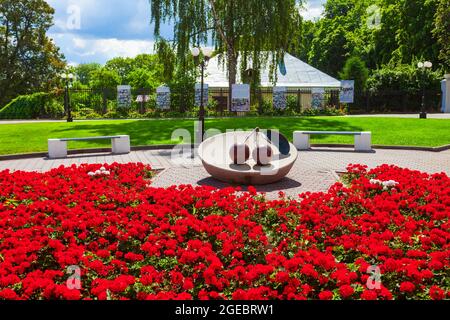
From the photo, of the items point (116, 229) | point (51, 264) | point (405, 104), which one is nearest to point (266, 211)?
point (116, 229)

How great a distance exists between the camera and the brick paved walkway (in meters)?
9.55

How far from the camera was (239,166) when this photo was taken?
964cm

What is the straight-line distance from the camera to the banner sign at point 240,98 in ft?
95.1

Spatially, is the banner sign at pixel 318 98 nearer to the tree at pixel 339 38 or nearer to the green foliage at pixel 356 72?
the green foliage at pixel 356 72

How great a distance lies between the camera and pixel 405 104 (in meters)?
37.8

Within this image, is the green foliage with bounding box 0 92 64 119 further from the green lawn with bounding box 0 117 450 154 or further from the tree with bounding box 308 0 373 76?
the tree with bounding box 308 0 373 76

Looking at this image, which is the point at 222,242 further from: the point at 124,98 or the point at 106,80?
the point at 106,80

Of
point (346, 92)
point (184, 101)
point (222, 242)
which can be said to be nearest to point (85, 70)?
point (184, 101)

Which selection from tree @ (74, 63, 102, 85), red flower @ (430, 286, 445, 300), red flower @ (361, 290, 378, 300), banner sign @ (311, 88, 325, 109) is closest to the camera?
red flower @ (361, 290, 378, 300)

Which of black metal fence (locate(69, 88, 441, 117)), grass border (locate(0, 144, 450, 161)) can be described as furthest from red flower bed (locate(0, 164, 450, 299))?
black metal fence (locate(69, 88, 441, 117))

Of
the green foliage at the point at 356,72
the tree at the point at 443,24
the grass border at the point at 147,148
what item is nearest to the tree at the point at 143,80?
the green foliage at the point at 356,72

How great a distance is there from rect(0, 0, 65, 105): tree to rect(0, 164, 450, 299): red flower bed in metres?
43.9

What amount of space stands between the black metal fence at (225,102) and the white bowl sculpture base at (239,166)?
20.7 m

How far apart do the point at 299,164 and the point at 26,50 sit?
45.0 m
